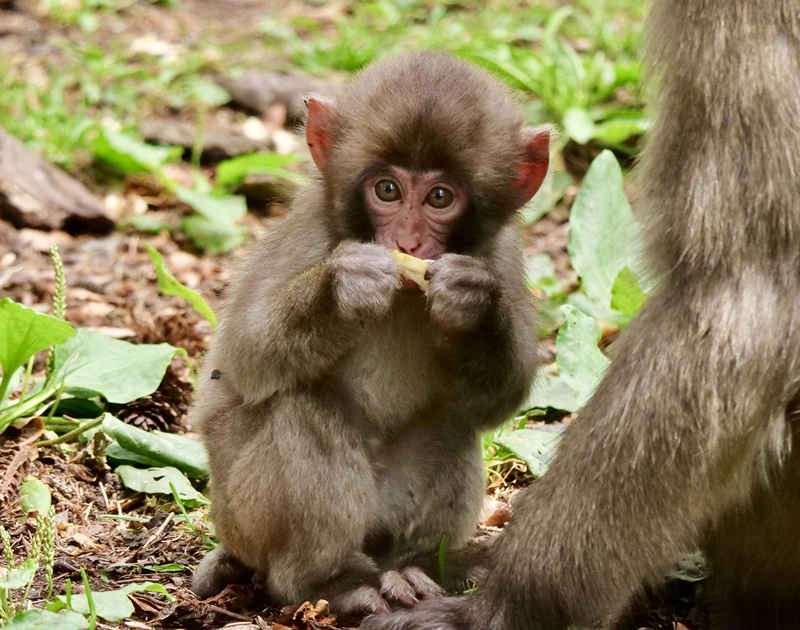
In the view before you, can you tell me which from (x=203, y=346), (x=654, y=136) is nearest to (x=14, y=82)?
(x=203, y=346)

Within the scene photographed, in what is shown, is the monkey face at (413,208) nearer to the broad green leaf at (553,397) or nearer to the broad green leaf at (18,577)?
the broad green leaf at (18,577)

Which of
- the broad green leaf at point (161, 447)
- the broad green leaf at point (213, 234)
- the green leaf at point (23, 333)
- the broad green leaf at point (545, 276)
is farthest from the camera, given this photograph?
the broad green leaf at point (213, 234)

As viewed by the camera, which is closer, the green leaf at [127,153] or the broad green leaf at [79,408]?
the broad green leaf at [79,408]

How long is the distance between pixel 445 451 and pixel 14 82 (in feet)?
19.2

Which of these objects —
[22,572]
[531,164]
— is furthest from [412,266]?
[22,572]

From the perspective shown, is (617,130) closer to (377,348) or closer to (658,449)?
(377,348)

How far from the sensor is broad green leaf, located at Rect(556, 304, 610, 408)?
16.3ft

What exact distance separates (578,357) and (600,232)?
1.16m

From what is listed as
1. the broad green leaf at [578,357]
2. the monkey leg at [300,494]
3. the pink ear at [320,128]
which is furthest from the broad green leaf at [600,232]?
the monkey leg at [300,494]

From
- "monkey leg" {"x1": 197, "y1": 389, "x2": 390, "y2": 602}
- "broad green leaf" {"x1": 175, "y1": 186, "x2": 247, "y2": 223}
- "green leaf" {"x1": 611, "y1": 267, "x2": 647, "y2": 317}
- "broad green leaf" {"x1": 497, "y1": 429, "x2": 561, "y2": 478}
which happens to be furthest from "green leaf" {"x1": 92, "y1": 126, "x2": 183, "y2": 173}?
"monkey leg" {"x1": 197, "y1": 389, "x2": 390, "y2": 602}

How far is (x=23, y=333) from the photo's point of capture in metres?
4.63

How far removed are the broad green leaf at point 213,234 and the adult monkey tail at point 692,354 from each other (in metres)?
4.65

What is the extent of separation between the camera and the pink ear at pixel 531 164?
4.25m

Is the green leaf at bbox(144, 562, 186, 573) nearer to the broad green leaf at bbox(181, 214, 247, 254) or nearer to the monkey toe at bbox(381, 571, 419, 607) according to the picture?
the monkey toe at bbox(381, 571, 419, 607)
